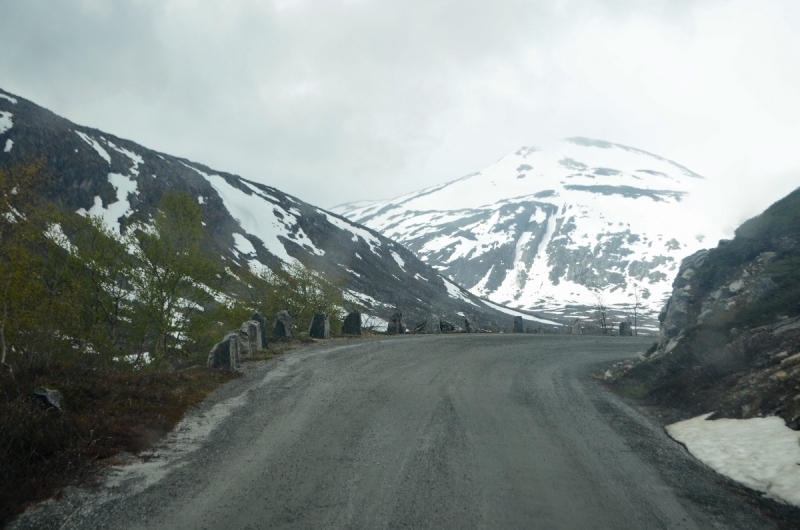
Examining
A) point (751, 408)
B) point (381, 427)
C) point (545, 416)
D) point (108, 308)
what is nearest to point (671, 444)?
point (751, 408)

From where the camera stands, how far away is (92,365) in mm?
8750

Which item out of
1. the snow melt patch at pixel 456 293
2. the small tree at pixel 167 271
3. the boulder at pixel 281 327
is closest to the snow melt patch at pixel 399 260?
the snow melt patch at pixel 456 293

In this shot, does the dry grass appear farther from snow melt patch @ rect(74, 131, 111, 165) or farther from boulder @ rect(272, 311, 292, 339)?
snow melt patch @ rect(74, 131, 111, 165)

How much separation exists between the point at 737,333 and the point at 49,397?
13854 millimetres

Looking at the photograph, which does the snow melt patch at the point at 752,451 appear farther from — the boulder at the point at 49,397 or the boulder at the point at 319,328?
the boulder at the point at 319,328

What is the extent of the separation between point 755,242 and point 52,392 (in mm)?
19578

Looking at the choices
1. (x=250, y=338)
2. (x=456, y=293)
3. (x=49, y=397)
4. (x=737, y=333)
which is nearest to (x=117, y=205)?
(x=250, y=338)

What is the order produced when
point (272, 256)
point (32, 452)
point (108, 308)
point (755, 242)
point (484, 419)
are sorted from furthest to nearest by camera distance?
point (272, 256)
point (108, 308)
point (755, 242)
point (484, 419)
point (32, 452)

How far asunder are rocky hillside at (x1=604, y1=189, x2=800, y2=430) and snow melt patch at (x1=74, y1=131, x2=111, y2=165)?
8557 cm

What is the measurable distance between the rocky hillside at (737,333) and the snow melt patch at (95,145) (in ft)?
281

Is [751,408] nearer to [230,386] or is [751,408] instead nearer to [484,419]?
[484,419]

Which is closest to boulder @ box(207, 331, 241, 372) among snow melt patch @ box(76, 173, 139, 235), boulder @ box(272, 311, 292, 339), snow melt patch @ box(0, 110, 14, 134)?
boulder @ box(272, 311, 292, 339)

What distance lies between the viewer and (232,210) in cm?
9131

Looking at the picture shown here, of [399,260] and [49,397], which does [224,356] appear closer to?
[49,397]
